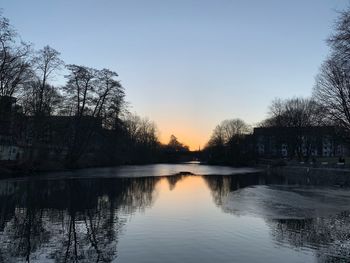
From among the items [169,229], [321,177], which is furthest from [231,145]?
[169,229]

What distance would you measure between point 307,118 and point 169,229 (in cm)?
8402

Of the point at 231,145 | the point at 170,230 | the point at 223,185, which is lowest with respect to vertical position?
the point at 170,230

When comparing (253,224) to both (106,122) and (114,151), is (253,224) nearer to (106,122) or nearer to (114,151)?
(106,122)

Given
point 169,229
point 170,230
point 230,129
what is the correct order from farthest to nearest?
1. point 230,129
2. point 169,229
3. point 170,230

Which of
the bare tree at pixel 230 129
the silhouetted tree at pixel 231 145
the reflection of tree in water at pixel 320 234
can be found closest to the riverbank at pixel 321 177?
the reflection of tree in water at pixel 320 234

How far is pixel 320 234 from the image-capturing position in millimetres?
17812

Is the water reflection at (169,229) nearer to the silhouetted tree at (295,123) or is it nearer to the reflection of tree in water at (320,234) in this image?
the reflection of tree in water at (320,234)

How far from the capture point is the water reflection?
1428 centimetres

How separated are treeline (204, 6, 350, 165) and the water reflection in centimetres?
842

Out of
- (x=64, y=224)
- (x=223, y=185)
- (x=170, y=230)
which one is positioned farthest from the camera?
(x=223, y=185)

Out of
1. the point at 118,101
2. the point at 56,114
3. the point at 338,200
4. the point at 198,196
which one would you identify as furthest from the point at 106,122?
the point at 338,200

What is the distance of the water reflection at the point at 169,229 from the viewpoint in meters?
14.3

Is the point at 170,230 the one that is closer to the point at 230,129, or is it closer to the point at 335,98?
→ the point at 335,98

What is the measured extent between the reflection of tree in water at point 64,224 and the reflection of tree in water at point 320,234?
21.8 feet
